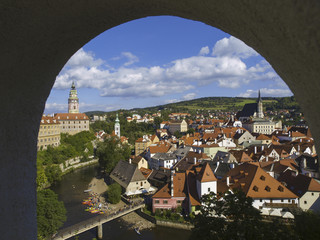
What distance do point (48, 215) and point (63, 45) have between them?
13156 mm

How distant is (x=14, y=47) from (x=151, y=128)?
2755 inches

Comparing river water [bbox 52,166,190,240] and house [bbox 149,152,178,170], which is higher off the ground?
house [bbox 149,152,178,170]

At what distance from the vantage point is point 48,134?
34.4 m

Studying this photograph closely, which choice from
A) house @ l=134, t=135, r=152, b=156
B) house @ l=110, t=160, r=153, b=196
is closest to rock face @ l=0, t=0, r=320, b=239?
house @ l=110, t=160, r=153, b=196

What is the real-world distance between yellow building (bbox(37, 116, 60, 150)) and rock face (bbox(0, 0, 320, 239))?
109ft

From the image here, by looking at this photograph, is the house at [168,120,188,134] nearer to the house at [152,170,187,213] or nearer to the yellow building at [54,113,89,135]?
the yellow building at [54,113,89,135]

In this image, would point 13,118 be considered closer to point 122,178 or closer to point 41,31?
point 41,31

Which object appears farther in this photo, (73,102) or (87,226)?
(73,102)

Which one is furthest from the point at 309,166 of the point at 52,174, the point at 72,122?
the point at 72,122

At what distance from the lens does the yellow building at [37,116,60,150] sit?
1308 inches

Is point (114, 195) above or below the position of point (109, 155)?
below

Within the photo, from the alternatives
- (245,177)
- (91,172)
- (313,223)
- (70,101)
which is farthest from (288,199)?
(70,101)

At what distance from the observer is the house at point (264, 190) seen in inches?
591

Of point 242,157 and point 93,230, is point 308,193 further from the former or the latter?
point 93,230
